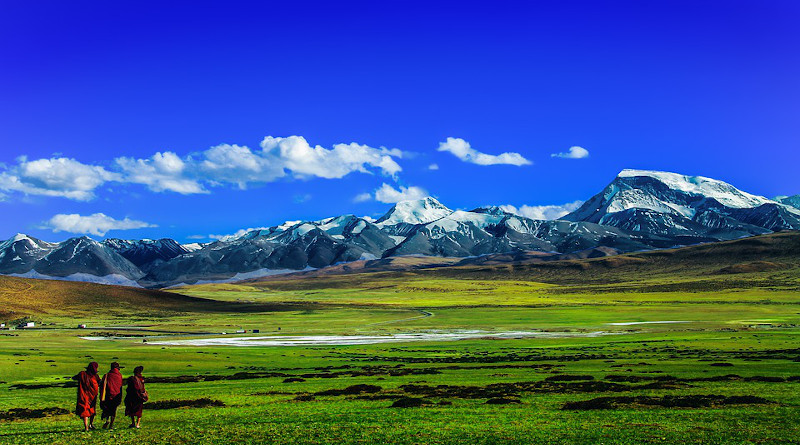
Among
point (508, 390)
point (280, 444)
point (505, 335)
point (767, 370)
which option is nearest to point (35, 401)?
point (280, 444)

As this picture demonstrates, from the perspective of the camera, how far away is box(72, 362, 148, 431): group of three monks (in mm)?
28234

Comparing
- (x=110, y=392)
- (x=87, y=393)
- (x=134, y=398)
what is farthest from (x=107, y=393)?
(x=134, y=398)

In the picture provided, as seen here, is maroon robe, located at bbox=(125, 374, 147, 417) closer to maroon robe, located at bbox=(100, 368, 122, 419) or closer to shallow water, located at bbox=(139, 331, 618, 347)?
maroon robe, located at bbox=(100, 368, 122, 419)

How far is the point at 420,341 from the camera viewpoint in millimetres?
110062

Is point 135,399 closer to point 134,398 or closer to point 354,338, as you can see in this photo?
point 134,398

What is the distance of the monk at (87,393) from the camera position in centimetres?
2817

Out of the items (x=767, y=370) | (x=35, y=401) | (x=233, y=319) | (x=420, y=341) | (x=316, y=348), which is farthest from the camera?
(x=233, y=319)

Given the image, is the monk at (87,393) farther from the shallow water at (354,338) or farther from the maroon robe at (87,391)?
the shallow water at (354,338)

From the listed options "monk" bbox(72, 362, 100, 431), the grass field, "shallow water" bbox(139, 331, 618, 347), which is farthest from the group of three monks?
"shallow water" bbox(139, 331, 618, 347)

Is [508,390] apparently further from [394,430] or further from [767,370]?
[767,370]

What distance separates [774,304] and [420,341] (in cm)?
13816

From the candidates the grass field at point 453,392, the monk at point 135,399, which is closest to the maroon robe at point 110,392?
the monk at point 135,399

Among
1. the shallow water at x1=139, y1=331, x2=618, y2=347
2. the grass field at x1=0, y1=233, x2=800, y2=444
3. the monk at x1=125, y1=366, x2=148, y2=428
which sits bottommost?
the shallow water at x1=139, y1=331, x2=618, y2=347

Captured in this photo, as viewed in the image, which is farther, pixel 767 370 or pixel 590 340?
pixel 590 340
